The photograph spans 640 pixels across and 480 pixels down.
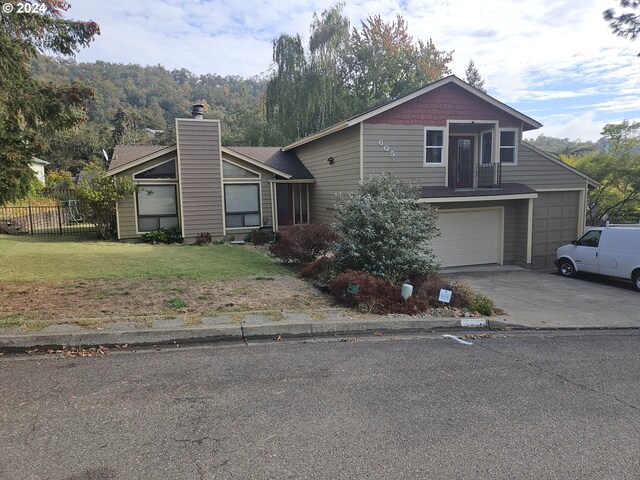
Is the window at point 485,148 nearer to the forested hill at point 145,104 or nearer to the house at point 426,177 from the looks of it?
the house at point 426,177

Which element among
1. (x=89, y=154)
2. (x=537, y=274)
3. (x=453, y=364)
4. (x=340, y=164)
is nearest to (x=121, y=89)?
(x=89, y=154)

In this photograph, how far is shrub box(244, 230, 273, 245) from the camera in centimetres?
1659

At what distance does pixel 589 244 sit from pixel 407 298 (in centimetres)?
924

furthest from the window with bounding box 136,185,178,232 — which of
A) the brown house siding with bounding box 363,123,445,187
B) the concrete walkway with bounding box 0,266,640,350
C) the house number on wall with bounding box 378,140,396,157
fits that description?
the concrete walkway with bounding box 0,266,640,350

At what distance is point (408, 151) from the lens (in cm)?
1370

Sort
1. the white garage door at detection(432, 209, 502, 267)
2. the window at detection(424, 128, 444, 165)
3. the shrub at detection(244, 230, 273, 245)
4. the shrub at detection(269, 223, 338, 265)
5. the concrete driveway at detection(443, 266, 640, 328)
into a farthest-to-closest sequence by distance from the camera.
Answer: the shrub at detection(244, 230, 273, 245)
the white garage door at detection(432, 209, 502, 267)
the window at detection(424, 128, 444, 165)
the shrub at detection(269, 223, 338, 265)
the concrete driveway at detection(443, 266, 640, 328)

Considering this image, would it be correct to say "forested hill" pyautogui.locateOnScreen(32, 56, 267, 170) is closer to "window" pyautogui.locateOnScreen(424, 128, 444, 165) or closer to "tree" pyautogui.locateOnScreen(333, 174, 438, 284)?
"window" pyautogui.locateOnScreen(424, 128, 444, 165)

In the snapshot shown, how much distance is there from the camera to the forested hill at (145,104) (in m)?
42.7

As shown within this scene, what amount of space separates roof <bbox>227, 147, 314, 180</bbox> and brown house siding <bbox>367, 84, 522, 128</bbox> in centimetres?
557

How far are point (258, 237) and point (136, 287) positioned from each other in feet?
29.5

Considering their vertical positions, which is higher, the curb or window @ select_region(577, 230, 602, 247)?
window @ select_region(577, 230, 602, 247)

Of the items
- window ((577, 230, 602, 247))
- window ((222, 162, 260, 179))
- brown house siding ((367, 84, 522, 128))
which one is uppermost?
brown house siding ((367, 84, 522, 128))

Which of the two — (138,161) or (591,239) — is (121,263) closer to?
(138,161)

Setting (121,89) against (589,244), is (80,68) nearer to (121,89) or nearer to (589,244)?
(121,89)
